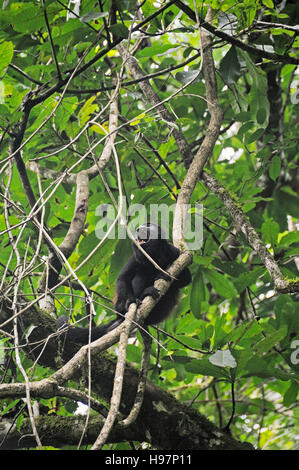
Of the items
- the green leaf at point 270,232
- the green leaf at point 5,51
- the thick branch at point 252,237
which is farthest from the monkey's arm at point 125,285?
the green leaf at point 5,51

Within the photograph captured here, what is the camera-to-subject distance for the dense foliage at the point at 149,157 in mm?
2986

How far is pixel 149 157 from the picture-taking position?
14.8 feet

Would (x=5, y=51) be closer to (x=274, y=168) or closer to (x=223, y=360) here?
(x=223, y=360)

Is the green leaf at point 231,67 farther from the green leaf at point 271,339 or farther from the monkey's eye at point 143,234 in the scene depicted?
the green leaf at point 271,339

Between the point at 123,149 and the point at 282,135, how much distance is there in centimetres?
161

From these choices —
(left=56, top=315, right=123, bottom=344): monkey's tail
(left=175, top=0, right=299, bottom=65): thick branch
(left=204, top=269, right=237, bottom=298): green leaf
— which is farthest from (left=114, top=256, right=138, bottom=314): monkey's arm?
(left=175, top=0, right=299, bottom=65): thick branch

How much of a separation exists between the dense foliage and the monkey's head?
0.16 metres

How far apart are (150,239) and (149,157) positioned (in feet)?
2.52


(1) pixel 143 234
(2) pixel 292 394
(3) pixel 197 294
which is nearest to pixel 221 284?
(3) pixel 197 294

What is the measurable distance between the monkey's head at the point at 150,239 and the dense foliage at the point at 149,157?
16cm
